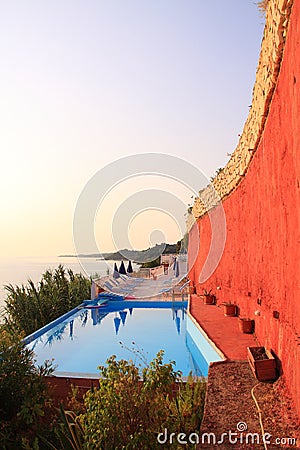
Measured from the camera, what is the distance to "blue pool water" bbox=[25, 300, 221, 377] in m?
4.89

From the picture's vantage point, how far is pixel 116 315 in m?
8.58

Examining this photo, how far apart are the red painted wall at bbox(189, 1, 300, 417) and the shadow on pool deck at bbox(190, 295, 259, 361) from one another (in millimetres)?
219

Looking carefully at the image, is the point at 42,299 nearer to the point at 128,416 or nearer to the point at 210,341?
the point at 210,341

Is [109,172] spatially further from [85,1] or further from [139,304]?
[85,1]

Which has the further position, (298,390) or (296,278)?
(296,278)

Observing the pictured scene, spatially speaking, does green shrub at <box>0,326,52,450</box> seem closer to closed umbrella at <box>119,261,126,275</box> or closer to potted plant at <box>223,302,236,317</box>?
potted plant at <box>223,302,236,317</box>

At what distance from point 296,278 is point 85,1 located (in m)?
4.74

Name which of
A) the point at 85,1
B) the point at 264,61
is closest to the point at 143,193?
the point at 85,1

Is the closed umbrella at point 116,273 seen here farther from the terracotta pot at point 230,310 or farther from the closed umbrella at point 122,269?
the terracotta pot at point 230,310

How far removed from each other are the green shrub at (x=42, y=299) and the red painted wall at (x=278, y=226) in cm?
373
